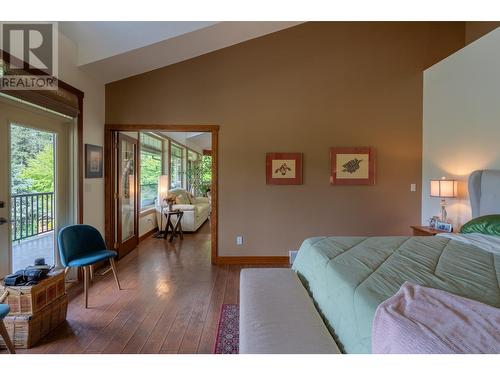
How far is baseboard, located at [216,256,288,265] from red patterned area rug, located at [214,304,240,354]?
1.30 metres

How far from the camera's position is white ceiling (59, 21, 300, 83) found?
3154mm

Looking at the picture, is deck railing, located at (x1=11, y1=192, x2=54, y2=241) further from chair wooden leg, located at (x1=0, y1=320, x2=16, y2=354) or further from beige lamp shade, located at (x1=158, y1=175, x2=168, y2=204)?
beige lamp shade, located at (x1=158, y1=175, x2=168, y2=204)

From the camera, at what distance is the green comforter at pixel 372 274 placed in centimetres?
131

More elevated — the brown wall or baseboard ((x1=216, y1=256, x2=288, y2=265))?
the brown wall

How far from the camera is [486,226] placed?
2.56 m

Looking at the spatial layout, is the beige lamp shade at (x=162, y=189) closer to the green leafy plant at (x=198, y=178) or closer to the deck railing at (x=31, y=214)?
the green leafy plant at (x=198, y=178)

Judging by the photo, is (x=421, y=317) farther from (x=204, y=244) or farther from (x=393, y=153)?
(x=204, y=244)

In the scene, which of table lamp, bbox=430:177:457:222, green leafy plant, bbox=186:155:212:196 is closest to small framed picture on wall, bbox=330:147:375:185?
table lamp, bbox=430:177:457:222

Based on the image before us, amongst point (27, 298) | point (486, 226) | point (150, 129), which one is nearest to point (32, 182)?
point (27, 298)

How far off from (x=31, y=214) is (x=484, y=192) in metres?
4.72

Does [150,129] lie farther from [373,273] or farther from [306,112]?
[373,273]

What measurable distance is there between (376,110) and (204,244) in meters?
3.73

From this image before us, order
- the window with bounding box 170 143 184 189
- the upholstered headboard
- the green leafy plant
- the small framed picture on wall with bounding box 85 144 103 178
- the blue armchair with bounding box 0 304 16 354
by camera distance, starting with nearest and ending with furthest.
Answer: the blue armchair with bounding box 0 304 16 354 → the upholstered headboard → the small framed picture on wall with bounding box 85 144 103 178 → the window with bounding box 170 143 184 189 → the green leafy plant

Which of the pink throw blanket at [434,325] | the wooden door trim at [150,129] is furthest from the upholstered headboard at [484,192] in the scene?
the wooden door trim at [150,129]
